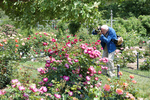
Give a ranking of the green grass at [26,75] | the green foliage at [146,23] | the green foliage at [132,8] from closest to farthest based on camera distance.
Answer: the green grass at [26,75] → the green foliage at [146,23] → the green foliage at [132,8]

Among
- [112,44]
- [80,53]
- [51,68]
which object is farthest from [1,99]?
[112,44]

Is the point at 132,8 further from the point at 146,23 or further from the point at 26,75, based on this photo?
the point at 26,75

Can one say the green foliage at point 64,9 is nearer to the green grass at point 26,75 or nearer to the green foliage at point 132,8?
the green grass at point 26,75

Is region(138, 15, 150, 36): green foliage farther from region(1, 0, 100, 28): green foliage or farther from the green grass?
region(1, 0, 100, 28): green foliage

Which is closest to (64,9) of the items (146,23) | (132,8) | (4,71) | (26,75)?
(26,75)

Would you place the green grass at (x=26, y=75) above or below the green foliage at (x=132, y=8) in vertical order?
below

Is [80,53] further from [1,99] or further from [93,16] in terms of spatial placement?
[1,99]

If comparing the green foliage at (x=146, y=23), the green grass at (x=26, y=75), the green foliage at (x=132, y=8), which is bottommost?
the green grass at (x=26, y=75)

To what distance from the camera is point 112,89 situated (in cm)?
264

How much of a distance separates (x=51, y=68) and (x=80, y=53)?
1.97 ft

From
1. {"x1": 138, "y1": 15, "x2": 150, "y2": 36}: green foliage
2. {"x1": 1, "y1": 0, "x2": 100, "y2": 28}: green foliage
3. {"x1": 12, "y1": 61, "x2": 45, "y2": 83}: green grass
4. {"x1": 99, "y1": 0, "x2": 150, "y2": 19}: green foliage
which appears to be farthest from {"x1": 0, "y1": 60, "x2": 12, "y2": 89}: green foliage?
{"x1": 99, "y1": 0, "x2": 150, "y2": 19}: green foliage

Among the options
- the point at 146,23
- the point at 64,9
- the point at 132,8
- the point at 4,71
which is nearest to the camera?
the point at 64,9

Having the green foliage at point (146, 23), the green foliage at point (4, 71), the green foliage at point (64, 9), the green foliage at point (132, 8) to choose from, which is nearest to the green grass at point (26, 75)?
the green foliage at point (4, 71)

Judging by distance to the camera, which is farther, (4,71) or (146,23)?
(146,23)
